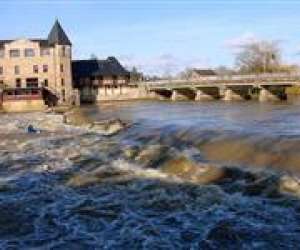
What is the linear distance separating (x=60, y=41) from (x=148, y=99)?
1644cm

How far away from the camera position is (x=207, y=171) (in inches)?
782

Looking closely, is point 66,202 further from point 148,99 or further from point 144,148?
point 148,99

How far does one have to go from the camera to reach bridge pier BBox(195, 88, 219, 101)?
3044 inches

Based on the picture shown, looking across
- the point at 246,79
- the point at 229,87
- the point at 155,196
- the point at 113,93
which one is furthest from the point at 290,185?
the point at 113,93

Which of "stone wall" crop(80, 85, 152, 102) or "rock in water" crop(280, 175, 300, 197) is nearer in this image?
"rock in water" crop(280, 175, 300, 197)

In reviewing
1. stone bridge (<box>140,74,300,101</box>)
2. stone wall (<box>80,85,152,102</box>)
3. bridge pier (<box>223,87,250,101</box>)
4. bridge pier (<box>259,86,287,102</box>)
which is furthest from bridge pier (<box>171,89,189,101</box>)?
bridge pier (<box>259,86,287,102</box>)

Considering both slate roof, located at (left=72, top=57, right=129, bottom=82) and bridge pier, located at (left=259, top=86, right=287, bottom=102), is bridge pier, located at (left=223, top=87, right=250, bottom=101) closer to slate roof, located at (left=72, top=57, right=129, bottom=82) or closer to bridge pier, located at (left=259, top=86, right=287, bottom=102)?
bridge pier, located at (left=259, top=86, right=287, bottom=102)

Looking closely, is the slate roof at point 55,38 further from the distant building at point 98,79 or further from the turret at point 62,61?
the distant building at point 98,79

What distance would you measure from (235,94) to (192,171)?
52855mm

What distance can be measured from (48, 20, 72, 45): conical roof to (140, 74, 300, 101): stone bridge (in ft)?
48.0

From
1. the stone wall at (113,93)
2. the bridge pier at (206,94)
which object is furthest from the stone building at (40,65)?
the bridge pier at (206,94)

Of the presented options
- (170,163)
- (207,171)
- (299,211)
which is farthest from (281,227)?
(170,163)

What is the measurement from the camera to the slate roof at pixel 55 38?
78938mm

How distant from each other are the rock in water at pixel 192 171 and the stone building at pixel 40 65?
5816 cm
